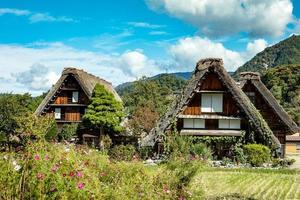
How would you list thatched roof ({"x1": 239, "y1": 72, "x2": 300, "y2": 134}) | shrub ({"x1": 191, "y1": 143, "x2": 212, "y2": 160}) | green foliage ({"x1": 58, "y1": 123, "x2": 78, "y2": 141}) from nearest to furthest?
shrub ({"x1": 191, "y1": 143, "x2": 212, "y2": 160}) → thatched roof ({"x1": 239, "y1": 72, "x2": 300, "y2": 134}) → green foliage ({"x1": 58, "y1": 123, "x2": 78, "y2": 141})

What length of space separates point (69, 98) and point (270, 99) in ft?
57.5

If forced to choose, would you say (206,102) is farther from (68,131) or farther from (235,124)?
(68,131)

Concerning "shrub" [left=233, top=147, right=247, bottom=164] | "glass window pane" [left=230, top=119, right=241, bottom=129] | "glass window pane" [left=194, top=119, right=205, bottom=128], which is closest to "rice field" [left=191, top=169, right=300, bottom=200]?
"shrub" [left=233, top=147, right=247, bottom=164]

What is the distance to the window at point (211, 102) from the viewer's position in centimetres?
3097

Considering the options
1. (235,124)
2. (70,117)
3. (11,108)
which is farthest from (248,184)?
(11,108)

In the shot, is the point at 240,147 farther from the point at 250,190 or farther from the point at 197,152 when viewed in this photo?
the point at 250,190

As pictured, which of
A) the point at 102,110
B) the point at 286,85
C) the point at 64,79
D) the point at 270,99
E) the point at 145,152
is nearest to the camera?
the point at 145,152

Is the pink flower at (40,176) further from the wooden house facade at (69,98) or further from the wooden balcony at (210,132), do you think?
the wooden house facade at (69,98)

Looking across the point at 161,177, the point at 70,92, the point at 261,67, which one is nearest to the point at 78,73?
the point at 70,92

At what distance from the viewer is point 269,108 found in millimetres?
33000

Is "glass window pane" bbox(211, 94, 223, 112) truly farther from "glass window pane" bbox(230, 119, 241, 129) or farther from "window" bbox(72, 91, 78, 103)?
"window" bbox(72, 91, 78, 103)

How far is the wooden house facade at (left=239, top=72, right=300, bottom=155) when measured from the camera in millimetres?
32469

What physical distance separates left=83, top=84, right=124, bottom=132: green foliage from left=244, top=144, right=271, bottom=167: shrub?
1223 cm

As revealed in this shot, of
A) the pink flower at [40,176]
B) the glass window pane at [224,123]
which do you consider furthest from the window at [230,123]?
the pink flower at [40,176]
